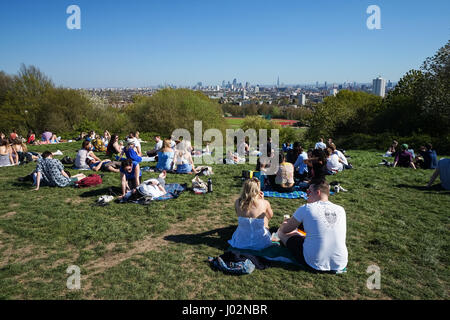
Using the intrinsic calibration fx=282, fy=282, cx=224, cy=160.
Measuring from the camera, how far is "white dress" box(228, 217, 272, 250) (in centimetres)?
477

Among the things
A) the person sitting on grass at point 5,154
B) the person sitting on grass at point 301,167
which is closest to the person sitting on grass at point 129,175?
the person sitting on grass at point 301,167

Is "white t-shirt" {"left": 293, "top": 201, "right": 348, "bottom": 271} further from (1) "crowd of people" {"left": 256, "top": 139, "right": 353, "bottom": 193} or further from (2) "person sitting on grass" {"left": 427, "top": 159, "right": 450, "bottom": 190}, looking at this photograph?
(2) "person sitting on grass" {"left": 427, "top": 159, "right": 450, "bottom": 190}

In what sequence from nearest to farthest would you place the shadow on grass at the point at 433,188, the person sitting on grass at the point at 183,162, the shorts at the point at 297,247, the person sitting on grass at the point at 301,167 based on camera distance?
1. the shorts at the point at 297,247
2. the shadow on grass at the point at 433,188
3. the person sitting on grass at the point at 301,167
4. the person sitting on grass at the point at 183,162

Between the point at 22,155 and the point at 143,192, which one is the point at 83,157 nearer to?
the point at 22,155

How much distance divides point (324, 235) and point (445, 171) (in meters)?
6.54

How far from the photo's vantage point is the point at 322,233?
4.00 meters

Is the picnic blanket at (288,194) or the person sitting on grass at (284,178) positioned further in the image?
the person sitting on grass at (284,178)

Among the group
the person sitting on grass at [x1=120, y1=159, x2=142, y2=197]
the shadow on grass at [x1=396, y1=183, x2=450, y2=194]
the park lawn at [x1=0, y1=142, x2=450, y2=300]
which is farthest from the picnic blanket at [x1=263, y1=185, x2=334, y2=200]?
the person sitting on grass at [x1=120, y1=159, x2=142, y2=197]

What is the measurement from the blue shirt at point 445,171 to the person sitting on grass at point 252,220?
652 centimetres

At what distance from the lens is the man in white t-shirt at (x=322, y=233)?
13.2 ft

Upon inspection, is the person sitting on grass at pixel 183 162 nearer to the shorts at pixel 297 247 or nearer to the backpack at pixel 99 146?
the shorts at pixel 297 247

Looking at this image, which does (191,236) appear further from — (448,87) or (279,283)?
(448,87)

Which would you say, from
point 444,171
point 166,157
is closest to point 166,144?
point 166,157

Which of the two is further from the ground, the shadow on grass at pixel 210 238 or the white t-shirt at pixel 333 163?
the white t-shirt at pixel 333 163
